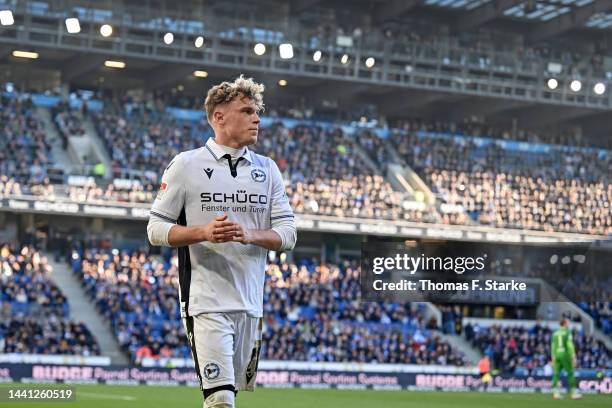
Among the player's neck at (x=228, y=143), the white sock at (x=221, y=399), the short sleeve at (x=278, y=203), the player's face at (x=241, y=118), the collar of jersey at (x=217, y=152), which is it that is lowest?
the white sock at (x=221, y=399)

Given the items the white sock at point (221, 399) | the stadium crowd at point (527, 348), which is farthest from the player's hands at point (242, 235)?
the stadium crowd at point (527, 348)

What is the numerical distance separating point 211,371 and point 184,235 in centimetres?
75

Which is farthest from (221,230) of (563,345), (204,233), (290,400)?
(563,345)

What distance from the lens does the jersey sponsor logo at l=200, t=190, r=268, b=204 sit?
6840 mm

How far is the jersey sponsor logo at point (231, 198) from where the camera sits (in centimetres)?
684

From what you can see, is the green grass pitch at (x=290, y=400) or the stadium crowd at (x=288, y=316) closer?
the green grass pitch at (x=290, y=400)

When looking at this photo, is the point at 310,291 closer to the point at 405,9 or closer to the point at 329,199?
the point at 329,199

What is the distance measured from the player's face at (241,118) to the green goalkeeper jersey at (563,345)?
19.0 m

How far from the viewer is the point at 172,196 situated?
689 centimetres

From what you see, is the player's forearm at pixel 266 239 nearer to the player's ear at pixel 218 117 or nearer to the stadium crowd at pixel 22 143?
the player's ear at pixel 218 117

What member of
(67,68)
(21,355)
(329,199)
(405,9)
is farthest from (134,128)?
(21,355)

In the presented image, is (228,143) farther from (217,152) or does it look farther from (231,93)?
(231,93)

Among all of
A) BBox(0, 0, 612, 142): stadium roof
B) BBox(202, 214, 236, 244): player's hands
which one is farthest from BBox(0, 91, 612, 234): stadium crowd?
BBox(202, 214, 236, 244): player's hands

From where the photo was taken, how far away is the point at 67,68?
48.0 meters
